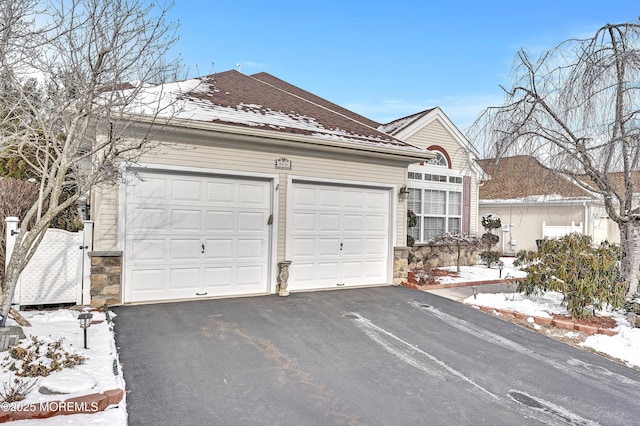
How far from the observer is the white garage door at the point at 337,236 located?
7.97 m

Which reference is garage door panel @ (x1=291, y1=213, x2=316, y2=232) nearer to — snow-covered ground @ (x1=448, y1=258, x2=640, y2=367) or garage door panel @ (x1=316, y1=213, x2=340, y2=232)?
garage door panel @ (x1=316, y1=213, x2=340, y2=232)

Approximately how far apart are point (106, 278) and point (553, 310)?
7.82m

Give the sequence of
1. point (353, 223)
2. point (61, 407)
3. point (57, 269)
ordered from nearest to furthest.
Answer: point (61, 407) → point (57, 269) → point (353, 223)

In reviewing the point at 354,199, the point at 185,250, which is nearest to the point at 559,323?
the point at 354,199

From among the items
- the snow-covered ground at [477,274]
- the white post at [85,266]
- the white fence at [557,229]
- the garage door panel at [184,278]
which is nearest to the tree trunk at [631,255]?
the snow-covered ground at [477,274]

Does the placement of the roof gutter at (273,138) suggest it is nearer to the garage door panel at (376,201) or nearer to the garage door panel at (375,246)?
the garage door panel at (376,201)

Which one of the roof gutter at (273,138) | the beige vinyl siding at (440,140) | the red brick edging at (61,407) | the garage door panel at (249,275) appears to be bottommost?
the red brick edging at (61,407)

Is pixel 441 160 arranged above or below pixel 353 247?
above

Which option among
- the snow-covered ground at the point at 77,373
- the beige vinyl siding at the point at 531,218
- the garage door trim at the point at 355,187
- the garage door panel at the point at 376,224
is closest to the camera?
the snow-covered ground at the point at 77,373

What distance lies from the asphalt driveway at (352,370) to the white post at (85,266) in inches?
22.4

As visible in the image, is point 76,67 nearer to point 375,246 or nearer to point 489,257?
point 375,246

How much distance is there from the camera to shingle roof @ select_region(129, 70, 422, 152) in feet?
23.8

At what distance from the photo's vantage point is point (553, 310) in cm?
695

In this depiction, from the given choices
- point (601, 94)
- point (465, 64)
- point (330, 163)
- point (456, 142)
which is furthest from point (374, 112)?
point (601, 94)
